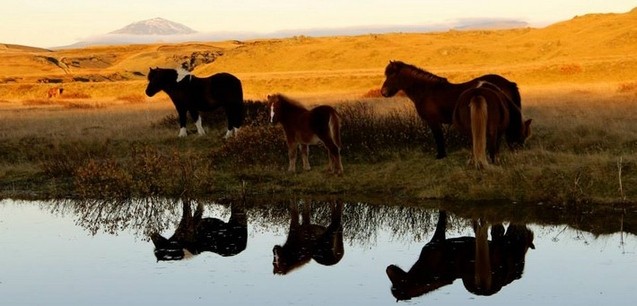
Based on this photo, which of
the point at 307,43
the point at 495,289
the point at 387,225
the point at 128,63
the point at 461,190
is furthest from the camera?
the point at 128,63

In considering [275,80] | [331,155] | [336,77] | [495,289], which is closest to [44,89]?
[275,80]

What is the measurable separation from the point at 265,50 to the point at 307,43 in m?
9.39

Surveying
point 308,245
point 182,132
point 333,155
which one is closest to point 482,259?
point 308,245

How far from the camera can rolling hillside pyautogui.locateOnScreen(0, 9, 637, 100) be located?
49.4 metres

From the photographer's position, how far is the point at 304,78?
54.1 m

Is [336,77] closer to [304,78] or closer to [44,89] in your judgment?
[304,78]

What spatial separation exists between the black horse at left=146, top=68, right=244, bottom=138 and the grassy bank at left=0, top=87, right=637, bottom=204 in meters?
0.59

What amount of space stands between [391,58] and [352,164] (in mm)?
61515

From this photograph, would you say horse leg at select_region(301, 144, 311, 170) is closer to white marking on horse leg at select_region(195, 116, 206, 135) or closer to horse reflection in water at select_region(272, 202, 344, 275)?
horse reflection in water at select_region(272, 202, 344, 275)

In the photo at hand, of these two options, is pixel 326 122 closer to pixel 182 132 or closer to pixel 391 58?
pixel 182 132

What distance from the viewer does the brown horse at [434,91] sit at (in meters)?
16.6

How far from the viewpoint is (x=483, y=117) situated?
15.0 meters

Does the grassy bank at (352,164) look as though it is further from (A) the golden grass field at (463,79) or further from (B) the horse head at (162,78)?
(B) the horse head at (162,78)

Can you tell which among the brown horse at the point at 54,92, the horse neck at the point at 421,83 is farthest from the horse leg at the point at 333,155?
the brown horse at the point at 54,92
